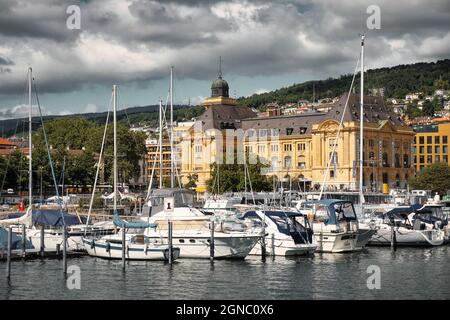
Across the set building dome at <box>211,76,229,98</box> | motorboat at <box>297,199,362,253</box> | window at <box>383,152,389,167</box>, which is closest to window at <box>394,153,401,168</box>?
window at <box>383,152,389,167</box>

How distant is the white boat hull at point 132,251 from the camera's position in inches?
1988

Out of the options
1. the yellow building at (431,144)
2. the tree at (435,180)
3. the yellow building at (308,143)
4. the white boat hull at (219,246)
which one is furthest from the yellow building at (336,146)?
the white boat hull at (219,246)

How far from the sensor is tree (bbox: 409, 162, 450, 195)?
442 ft

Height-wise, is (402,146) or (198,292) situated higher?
(402,146)

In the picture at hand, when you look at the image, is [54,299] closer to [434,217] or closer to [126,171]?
[434,217]

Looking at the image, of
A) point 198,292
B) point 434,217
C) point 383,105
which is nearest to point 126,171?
point 383,105

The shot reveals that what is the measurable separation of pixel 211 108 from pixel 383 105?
3281 cm

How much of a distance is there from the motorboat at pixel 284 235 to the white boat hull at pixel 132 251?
688 cm

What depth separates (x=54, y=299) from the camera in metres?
38.2

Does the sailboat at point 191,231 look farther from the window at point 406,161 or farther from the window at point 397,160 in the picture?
the window at point 406,161

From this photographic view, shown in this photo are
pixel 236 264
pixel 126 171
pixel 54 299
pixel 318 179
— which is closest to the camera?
pixel 54 299

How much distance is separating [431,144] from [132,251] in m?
138

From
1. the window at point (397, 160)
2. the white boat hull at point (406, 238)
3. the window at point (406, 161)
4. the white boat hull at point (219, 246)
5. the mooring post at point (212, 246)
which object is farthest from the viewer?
the window at point (406, 161)

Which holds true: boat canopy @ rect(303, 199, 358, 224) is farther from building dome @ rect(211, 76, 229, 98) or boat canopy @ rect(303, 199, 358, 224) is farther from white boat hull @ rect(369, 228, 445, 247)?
building dome @ rect(211, 76, 229, 98)
